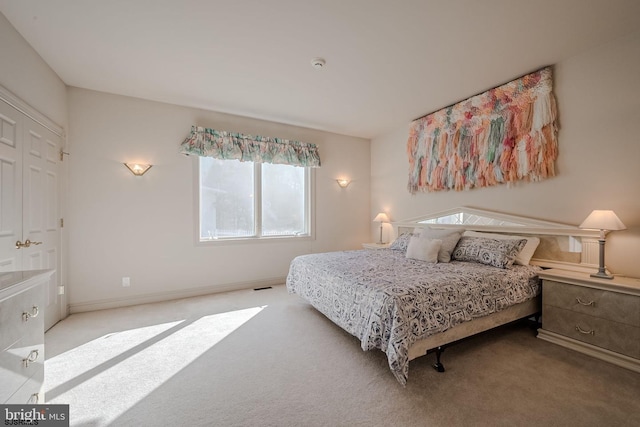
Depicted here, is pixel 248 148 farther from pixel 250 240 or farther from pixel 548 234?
pixel 548 234

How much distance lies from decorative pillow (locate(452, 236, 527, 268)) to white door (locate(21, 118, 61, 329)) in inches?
169

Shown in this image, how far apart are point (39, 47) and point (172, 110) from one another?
1.37 m

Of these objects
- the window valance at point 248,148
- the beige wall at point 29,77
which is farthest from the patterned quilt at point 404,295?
the beige wall at point 29,77

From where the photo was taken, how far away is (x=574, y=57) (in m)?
2.68

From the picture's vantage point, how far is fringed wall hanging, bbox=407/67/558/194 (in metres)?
2.88

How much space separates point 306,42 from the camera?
7.85 ft

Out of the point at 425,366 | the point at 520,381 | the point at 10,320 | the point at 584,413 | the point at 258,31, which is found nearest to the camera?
the point at 10,320

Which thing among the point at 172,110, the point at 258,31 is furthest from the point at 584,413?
the point at 172,110

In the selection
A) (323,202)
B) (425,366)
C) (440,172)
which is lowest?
(425,366)

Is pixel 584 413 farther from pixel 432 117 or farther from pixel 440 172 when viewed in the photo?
pixel 432 117

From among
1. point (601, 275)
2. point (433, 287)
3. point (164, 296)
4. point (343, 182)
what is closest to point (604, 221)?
point (601, 275)

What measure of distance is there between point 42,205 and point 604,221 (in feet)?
16.9

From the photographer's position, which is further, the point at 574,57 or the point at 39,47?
the point at 574,57

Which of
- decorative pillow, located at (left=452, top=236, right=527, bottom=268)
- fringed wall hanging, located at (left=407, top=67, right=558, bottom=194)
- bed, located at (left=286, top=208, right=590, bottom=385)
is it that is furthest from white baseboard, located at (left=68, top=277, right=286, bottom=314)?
fringed wall hanging, located at (left=407, top=67, right=558, bottom=194)
